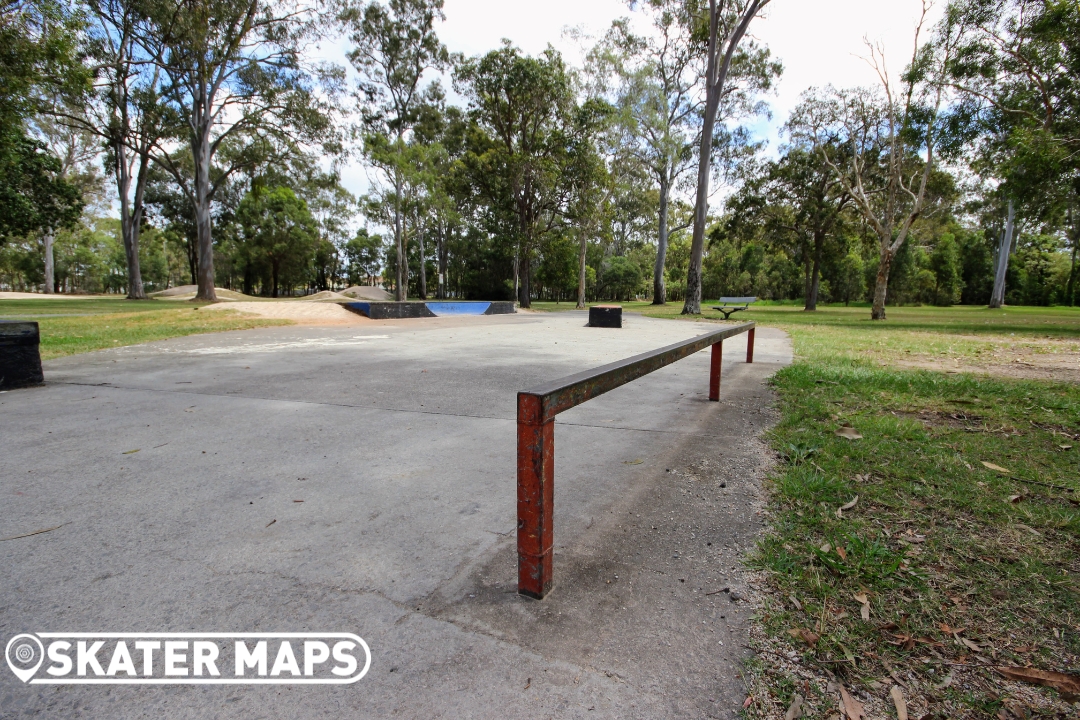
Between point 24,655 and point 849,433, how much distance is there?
4123 millimetres

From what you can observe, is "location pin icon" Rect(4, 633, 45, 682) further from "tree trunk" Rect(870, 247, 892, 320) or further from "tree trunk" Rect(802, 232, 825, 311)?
"tree trunk" Rect(802, 232, 825, 311)

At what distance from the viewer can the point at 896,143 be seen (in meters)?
20.7

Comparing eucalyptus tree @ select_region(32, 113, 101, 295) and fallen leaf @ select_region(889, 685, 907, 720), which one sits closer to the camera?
fallen leaf @ select_region(889, 685, 907, 720)

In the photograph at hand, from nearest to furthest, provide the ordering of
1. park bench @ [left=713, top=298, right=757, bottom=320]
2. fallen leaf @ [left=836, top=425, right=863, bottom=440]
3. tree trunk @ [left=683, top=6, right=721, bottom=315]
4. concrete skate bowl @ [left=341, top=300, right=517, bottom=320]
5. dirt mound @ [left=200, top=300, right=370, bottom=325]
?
fallen leaf @ [left=836, top=425, right=863, bottom=440] < dirt mound @ [left=200, top=300, right=370, bottom=325] < concrete skate bowl @ [left=341, top=300, right=517, bottom=320] < tree trunk @ [left=683, top=6, right=721, bottom=315] < park bench @ [left=713, top=298, right=757, bottom=320]

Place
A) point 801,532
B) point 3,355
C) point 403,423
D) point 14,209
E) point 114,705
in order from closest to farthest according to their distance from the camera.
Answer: point 114,705, point 801,532, point 403,423, point 3,355, point 14,209

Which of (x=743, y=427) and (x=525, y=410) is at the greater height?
(x=525, y=410)

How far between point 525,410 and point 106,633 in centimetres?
141

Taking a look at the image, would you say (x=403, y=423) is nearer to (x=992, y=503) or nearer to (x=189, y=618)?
(x=189, y=618)

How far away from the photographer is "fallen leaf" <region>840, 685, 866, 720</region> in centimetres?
121

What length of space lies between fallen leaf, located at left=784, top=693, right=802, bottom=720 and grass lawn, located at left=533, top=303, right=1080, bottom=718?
0.01 m

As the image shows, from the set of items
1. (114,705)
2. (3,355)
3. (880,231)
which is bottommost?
(114,705)

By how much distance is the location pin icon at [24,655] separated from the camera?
1363mm

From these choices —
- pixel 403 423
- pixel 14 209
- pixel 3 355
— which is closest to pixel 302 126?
pixel 14 209

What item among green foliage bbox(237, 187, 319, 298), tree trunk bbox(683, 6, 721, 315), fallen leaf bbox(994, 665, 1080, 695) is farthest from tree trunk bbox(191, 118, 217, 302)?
fallen leaf bbox(994, 665, 1080, 695)
